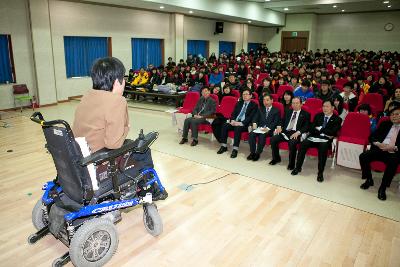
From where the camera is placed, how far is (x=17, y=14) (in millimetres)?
7871

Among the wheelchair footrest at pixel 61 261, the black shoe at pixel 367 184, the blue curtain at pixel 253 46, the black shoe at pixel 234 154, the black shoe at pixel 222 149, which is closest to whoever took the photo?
the wheelchair footrest at pixel 61 261

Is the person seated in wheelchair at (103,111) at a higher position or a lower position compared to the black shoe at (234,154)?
higher

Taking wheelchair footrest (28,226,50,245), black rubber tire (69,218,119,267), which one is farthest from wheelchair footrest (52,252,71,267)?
wheelchair footrest (28,226,50,245)

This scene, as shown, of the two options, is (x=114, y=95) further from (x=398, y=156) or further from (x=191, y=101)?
(x=191, y=101)

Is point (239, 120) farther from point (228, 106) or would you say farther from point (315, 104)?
point (315, 104)

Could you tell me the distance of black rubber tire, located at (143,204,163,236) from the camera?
8.73 ft

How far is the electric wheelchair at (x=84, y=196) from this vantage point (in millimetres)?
2054

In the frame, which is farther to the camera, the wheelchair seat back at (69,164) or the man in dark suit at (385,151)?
the man in dark suit at (385,151)

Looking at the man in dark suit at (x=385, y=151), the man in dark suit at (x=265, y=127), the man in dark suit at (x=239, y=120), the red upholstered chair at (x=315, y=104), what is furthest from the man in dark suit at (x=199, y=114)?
the man in dark suit at (x=385, y=151)

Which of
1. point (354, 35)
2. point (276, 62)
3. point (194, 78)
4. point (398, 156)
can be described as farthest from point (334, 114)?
point (354, 35)

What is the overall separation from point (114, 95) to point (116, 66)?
0.74 feet

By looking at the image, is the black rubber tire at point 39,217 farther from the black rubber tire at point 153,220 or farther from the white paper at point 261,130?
the white paper at point 261,130

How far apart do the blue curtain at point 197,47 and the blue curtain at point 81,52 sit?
473 centimetres

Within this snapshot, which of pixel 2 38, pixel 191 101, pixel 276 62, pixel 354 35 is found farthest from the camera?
A: pixel 354 35
